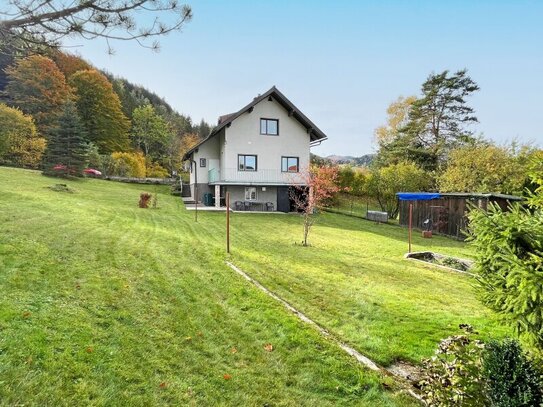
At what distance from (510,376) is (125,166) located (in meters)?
39.2

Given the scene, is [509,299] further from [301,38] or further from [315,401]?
[301,38]

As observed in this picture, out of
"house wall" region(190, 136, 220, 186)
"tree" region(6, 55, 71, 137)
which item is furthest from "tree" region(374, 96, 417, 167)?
"tree" region(6, 55, 71, 137)

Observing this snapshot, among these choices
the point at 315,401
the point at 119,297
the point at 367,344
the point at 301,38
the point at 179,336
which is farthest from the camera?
the point at 301,38

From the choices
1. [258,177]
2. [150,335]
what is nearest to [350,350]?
[150,335]

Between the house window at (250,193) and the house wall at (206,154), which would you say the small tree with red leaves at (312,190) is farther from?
the house wall at (206,154)

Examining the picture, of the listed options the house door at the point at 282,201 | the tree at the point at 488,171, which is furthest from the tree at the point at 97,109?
the tree at the point at 488,171

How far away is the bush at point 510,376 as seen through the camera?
249cm

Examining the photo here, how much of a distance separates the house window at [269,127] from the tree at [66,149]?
51.9ft

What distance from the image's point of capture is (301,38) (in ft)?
46.5

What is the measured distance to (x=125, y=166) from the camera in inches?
1447

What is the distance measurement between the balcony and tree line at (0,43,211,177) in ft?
41.4

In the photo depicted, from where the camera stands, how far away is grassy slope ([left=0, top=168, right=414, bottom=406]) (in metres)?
2.91

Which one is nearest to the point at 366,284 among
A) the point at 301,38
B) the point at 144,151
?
the point at 301,38

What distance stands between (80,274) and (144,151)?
163 feet
